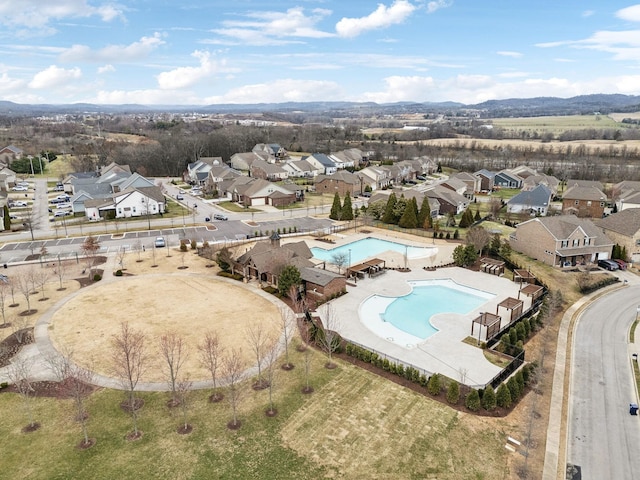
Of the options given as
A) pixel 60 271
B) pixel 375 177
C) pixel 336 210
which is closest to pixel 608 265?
pixel 336 210

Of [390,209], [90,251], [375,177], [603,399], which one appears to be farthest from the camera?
[375,177]

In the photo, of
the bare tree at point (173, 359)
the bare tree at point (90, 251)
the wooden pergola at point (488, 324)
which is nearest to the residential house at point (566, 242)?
the wooden pergola at point (488, 324)

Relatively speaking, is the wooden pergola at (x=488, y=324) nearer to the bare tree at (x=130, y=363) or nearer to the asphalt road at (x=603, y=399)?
the asphalt road at (x=603, y=399)

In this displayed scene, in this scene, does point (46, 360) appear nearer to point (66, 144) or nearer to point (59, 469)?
point (59, 469)

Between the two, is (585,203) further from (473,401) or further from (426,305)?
(473,401)

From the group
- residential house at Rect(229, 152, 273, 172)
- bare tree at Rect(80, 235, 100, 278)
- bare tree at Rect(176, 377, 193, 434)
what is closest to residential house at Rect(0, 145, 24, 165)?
residential house at Rect(229, 152, 273, 172)
